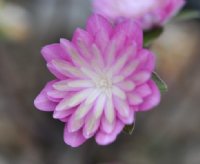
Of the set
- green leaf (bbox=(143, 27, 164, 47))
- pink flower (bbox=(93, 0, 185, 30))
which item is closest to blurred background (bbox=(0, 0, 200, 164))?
pink flower (bbox=(93, 0, 185, 30))

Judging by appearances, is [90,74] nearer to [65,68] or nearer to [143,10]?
[65,68]

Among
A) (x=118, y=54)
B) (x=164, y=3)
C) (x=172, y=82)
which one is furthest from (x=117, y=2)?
(x=172, y=82)

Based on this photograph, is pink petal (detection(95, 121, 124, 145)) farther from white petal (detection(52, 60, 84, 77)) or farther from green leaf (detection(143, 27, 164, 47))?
green leaf (detection(143, 27, 164, 47))

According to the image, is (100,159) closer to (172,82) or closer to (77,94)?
(172,82)

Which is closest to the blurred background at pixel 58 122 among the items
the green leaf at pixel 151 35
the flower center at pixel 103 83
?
the green leaf at pixel 151 35

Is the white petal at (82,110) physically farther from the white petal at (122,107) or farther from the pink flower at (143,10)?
the pink flower at (143,10)

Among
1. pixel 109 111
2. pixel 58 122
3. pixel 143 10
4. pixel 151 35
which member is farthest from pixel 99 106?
pixel 58 122

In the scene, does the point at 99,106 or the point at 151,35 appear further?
the point at 151,35
